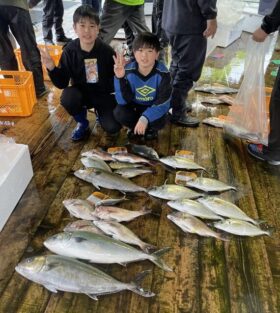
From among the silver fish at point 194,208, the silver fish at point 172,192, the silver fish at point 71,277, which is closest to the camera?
the silver fish at point 71,277

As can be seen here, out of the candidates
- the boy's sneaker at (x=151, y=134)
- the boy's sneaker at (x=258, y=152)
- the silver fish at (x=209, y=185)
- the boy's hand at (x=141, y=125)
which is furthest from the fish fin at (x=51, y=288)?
the boy's sneaker at (x=258, y=152)

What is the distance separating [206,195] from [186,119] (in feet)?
3.55

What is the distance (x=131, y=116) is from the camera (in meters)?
2.72

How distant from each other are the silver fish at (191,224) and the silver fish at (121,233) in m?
0.23

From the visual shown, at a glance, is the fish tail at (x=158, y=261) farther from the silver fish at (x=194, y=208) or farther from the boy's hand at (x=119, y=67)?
the boy's hand at (x=119, y=67)

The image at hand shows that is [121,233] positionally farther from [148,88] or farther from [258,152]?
[258,152]

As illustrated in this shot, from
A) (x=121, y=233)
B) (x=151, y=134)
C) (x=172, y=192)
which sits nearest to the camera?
(x=121, y=233)

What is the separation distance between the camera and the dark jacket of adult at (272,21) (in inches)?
90.0

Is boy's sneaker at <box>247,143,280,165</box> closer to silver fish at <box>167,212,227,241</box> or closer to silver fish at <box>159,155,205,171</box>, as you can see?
silver fish at <box>159,155,205,171</box>

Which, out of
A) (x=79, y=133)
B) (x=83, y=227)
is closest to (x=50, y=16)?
(x=79, y=133)

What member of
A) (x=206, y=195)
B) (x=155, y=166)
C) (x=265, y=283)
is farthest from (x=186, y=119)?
Answer: (x=265, y=283)

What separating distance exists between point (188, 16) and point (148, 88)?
0.65 m

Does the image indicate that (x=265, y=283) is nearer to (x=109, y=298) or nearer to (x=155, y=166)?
(x=109, y=298)

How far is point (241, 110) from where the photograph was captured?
2809 mm
